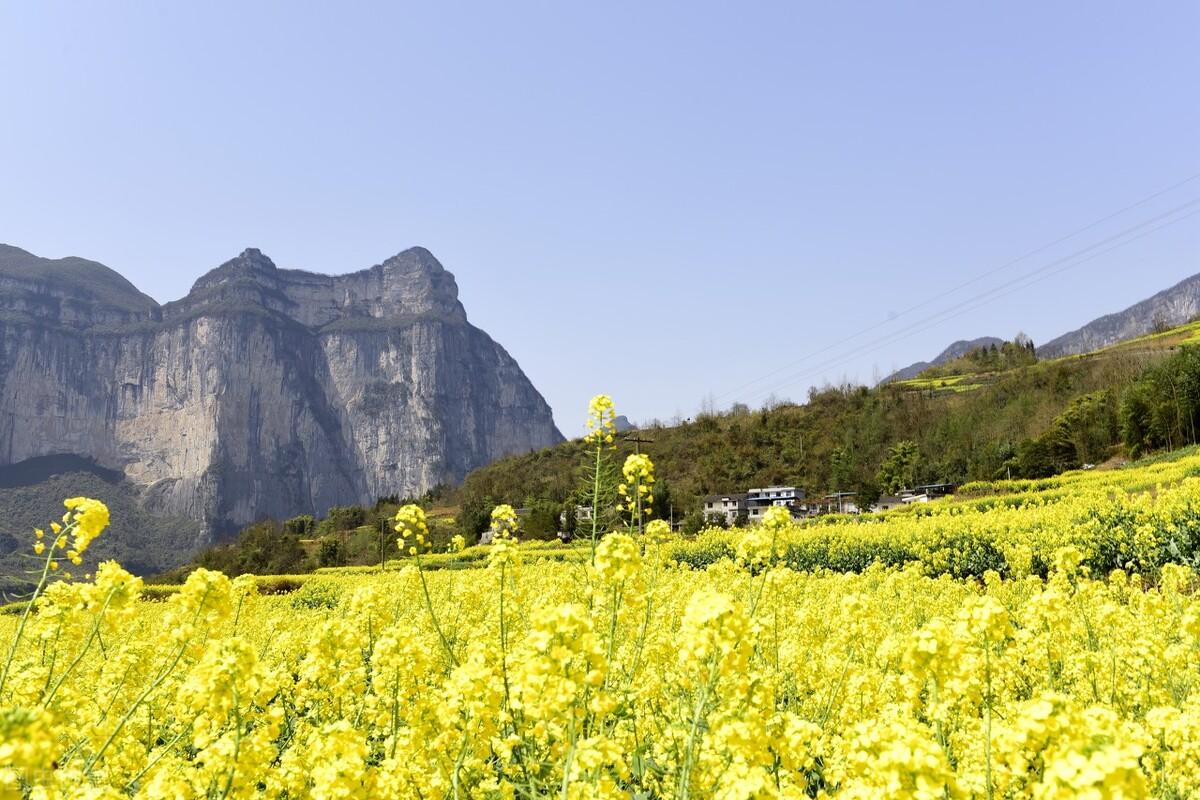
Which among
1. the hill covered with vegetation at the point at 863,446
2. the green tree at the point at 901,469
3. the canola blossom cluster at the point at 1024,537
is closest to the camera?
the canola blossom cluster at the point at 1024,537

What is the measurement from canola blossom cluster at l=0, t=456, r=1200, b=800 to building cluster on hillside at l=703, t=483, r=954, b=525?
3687cm

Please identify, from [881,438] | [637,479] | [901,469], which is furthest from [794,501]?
[637,479]

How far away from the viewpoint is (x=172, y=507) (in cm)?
17538

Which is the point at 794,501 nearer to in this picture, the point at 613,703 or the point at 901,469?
the point at 901,469

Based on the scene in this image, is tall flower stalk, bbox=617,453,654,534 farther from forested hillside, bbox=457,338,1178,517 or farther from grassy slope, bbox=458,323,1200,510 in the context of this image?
grassy slope, bbox=458,323,1200,510

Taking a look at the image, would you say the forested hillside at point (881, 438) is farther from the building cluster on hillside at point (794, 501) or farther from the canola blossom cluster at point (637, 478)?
the canola blossom cluster at point (637, 478)

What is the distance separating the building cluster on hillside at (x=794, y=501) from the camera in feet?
154

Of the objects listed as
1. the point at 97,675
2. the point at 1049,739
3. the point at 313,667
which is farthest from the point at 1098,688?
the point at 97,675

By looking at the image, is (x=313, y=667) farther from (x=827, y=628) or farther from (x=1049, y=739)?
(x=827, y=628)

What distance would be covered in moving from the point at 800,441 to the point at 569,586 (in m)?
62.1

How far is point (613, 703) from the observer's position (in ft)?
8.47

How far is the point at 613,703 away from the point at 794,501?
54.0 m

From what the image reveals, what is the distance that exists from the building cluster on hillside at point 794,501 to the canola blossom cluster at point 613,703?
121 ft

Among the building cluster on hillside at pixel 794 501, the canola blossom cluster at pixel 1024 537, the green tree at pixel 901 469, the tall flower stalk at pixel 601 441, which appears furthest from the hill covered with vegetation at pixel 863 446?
the tall flower stalk at pixel 601 441
